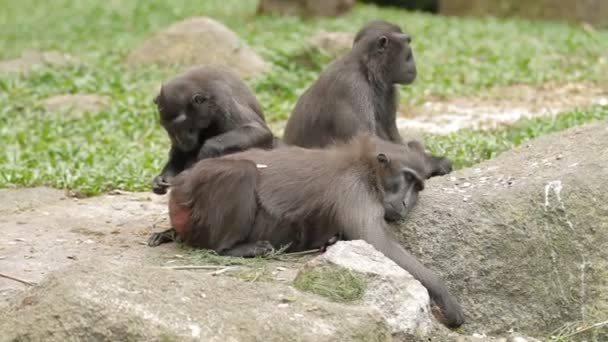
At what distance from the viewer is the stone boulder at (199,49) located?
562 inches

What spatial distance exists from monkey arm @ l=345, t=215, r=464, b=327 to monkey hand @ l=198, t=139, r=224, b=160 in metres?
1.70

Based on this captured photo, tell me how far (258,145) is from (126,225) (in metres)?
1.17

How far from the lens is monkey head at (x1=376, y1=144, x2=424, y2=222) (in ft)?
21.8

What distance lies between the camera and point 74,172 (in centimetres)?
972

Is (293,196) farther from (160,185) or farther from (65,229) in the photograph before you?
(65,229)

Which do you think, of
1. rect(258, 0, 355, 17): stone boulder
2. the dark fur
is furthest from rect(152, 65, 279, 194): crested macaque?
rect(258, 0, 355, 17): stone boulder

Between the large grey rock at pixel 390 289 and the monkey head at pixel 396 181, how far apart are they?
80 cm

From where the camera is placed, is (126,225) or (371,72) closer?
(126,225)

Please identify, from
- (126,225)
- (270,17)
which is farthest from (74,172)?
(270,17)

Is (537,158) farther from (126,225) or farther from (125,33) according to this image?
(125,33)

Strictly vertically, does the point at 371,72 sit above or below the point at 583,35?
above

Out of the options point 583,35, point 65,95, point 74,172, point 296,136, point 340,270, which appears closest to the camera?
point 340,270

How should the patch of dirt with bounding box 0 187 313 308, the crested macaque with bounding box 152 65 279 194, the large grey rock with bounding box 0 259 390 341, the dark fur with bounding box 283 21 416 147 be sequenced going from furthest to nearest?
the dark fur with bounding box 283 21 416 147
the crested macaque with bounding box 152 65 279 194
the patch of dirt with bounding box 0 187 313 308
the large grey rock with bounding box 0 259 390 341

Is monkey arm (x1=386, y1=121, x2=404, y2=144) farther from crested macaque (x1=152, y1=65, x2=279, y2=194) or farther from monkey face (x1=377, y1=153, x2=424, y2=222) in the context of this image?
monkey face (x1=377, y1=153, x2=424, y2=222)
